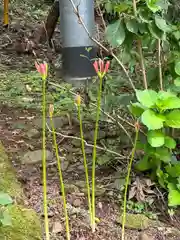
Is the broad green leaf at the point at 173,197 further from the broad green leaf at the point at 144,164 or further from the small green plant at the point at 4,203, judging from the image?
the small green plant at the point at 4,203

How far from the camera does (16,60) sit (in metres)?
4.67

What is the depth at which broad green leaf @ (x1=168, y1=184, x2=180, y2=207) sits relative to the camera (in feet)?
5.82

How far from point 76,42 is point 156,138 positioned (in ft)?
6.57

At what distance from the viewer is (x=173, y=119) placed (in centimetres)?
167

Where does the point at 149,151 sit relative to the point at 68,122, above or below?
above

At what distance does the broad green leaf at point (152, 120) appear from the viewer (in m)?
1.61

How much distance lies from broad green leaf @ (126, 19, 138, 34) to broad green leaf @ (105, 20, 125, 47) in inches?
1.0

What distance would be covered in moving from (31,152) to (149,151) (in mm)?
803

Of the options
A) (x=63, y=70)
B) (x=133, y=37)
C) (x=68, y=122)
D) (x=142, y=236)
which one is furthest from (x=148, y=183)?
(x=63, y=70)

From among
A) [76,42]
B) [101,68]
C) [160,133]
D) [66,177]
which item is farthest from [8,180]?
[76,42]

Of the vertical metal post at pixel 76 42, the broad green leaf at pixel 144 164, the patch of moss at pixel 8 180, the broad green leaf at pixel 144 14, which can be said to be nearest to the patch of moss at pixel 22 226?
the patch of moss at pixel 8 180

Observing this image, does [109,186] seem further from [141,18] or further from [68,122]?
[68,122]

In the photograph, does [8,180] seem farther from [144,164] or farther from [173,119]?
[173,119]

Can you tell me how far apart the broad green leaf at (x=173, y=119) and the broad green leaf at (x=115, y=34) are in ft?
1.06
